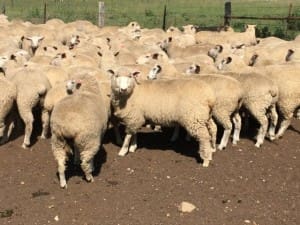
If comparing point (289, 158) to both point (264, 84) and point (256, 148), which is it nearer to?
point (256, 148)

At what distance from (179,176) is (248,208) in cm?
135

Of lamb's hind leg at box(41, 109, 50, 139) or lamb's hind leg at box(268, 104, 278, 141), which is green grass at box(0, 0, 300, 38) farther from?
lamb's hind leg at box(41, 109, 50, 139)

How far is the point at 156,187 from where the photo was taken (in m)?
7.09

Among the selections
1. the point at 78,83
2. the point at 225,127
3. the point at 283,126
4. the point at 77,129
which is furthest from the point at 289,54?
the point at 77,129

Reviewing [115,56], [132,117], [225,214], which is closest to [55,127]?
[132,117]

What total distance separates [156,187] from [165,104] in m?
1.53

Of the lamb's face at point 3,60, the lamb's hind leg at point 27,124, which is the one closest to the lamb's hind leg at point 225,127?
the lamb's hind leg at point 27,124

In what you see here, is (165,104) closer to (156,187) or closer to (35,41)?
(156,187)

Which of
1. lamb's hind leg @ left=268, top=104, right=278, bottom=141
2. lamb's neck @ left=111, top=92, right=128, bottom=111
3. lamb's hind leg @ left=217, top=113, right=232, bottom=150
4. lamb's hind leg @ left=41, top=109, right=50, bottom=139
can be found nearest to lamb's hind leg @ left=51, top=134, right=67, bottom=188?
lamb's neck @ left=111, top=92, right=128, bottom=111

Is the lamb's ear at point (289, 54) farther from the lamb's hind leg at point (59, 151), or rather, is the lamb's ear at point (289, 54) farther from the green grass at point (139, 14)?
the green grass at point (139, 14)

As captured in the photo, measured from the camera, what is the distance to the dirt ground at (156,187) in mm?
6246

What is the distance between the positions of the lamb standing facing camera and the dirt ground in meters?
0.45

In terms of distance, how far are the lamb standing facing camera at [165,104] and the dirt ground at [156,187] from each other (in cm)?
45

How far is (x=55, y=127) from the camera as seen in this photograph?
6559 millimetres
